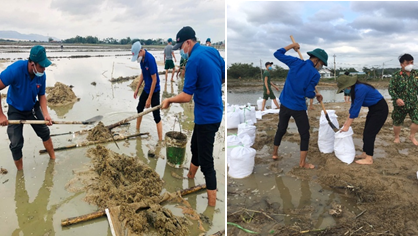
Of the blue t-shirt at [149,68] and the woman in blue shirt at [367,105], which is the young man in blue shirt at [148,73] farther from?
the woman in blue shirt at [367,105]

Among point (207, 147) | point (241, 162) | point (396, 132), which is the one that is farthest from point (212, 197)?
point (396, 132)

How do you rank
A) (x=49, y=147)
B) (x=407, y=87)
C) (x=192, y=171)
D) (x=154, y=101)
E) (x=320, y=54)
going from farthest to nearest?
(x=154, y=101), (x=407, y=87), (x=49, y=147), (x=320, y=54), (x=192, y=171)

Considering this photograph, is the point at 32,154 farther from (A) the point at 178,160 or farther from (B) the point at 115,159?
(A) the point at 178,160

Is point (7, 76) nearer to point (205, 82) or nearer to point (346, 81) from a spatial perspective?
point (205, 82)

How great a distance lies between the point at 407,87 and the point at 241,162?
3.21m

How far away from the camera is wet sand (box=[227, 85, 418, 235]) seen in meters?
2.61

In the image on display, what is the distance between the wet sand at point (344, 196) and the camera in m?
2.61

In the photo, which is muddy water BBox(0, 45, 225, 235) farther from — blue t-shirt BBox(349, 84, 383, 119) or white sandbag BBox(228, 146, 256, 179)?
blue t-shirt BBox(349, 84, 383, 119)

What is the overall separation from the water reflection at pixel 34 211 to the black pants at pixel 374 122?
415 cm

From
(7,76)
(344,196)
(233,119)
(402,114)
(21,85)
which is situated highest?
(7,76)

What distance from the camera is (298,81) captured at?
3777 millimetres

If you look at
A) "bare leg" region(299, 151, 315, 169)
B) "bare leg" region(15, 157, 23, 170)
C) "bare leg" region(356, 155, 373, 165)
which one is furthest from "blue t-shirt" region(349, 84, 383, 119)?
"bare leg" region(15, 157, 23, 170)

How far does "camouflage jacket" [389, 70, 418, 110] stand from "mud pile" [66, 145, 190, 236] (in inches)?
165

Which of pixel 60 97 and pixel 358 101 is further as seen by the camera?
pixel 60 97
